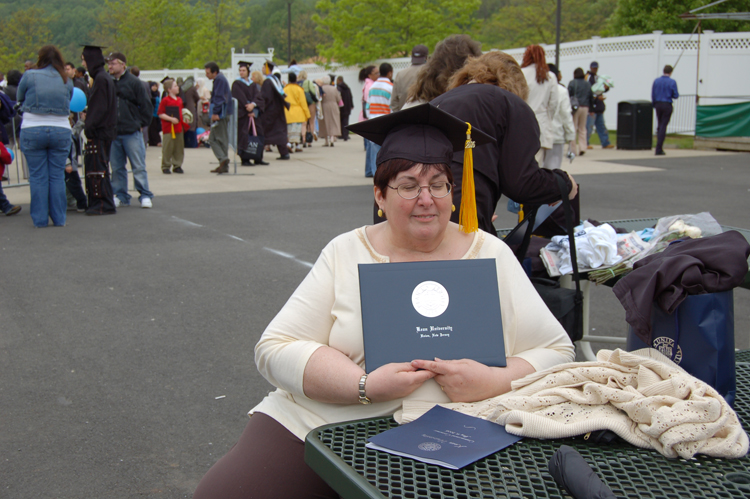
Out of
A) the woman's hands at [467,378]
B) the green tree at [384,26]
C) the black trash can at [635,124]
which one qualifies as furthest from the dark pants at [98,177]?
the green tree at [384,26]

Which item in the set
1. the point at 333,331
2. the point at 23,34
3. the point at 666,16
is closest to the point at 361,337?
the point at 333,331

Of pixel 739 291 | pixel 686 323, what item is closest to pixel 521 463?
pixel 686 323

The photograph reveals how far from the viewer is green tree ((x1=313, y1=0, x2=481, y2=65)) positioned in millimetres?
38125

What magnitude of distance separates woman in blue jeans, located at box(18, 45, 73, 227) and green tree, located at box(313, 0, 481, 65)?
30.7m

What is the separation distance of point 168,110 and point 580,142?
33.3 ft

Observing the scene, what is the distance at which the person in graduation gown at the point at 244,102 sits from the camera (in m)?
14.6

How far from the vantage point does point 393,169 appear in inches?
85.5

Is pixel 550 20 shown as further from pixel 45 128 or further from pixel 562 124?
pixel 45 128

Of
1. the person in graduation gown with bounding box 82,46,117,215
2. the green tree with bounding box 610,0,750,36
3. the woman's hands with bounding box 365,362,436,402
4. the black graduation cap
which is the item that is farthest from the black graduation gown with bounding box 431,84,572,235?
the green tree with bounding box 610,0,750,36

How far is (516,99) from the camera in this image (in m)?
3.29

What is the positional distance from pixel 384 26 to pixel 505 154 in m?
37.6

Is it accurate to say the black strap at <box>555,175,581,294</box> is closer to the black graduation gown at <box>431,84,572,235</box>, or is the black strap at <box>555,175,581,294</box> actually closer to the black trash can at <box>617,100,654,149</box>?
the black graduation gown at <box>431,84,572,235</box>

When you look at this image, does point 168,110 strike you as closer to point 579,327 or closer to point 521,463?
point 579,327

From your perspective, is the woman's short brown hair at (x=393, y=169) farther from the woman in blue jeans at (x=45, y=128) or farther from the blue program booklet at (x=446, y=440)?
the woman in blue jeans at (x=45, y=128)
